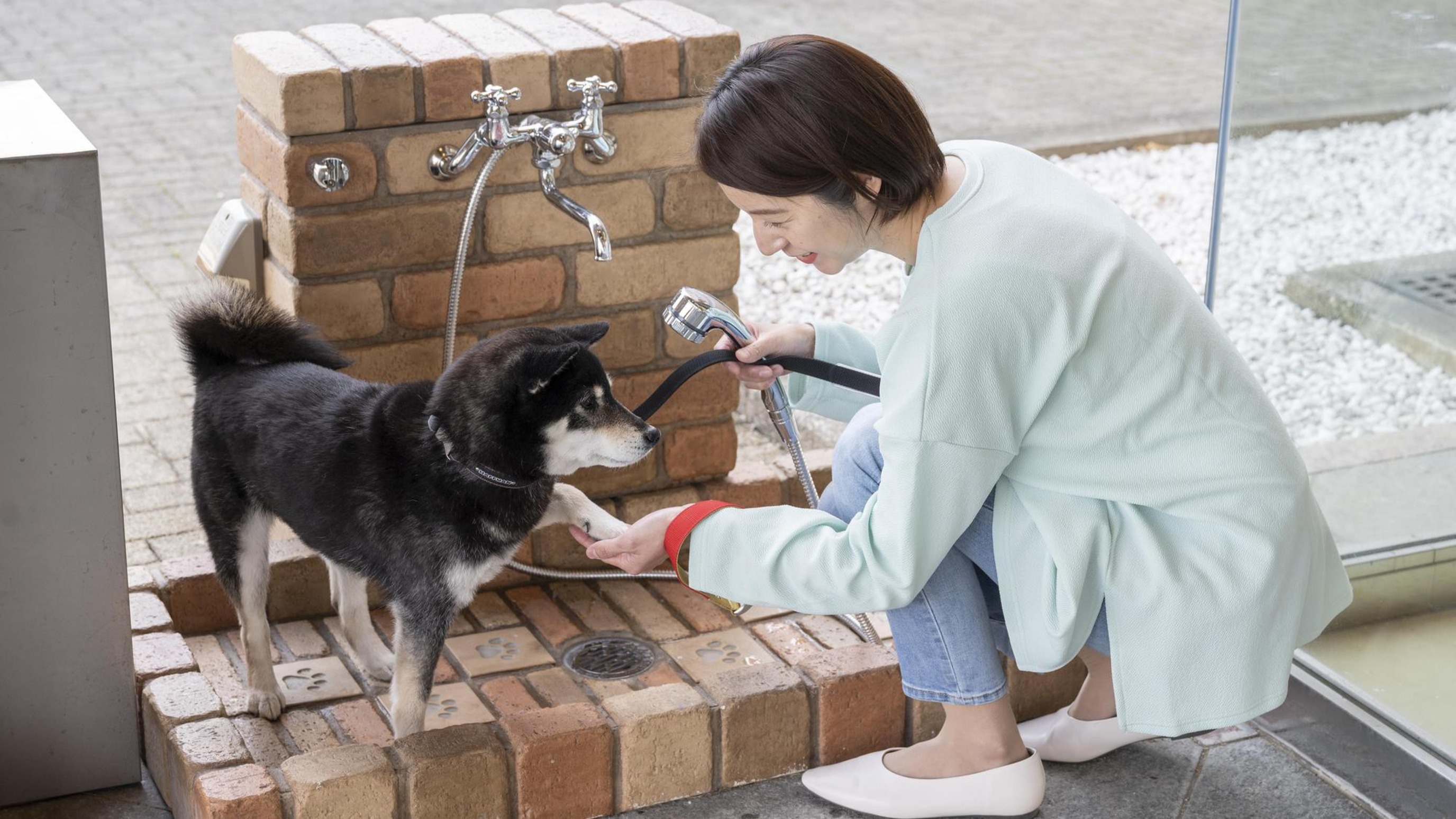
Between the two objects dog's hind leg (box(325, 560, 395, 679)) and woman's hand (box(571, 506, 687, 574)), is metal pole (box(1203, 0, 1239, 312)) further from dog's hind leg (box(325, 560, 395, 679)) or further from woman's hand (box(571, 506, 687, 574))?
dog's hind leg (box(325, 560, 395, 679))

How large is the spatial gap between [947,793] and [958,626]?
1.05 feet

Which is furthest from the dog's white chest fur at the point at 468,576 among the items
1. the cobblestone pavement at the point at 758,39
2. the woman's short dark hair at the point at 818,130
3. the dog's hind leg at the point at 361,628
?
the cobblestone pavement at the point at 758,39

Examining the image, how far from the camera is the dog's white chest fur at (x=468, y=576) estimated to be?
2408 millimetres

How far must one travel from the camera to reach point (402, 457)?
239cm

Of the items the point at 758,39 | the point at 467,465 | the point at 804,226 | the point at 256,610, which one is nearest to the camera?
the point at 804,226

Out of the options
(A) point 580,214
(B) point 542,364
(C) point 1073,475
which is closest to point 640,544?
→ (B) point 542,364


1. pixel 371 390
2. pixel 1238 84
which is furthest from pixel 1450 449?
pixel 371 390

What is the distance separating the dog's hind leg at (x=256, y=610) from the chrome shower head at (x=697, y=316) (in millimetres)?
822

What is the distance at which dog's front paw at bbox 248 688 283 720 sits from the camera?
2631 mm

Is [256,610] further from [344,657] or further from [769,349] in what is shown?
[769,349]

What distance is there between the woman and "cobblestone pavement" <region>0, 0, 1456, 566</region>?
0.97 meters

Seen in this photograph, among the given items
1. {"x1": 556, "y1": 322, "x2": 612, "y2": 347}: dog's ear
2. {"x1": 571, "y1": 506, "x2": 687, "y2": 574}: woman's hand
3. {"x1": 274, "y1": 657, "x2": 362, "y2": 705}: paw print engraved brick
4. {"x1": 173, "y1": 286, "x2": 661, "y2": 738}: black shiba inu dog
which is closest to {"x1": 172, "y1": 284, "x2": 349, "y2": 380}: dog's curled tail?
{"x1": 173, "y1": 286, "x2": 661, "y2": 738}: black shiba inu dog

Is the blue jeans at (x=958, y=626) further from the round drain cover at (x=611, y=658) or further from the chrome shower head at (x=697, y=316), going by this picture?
the round drain cover at (x=611, y=658)

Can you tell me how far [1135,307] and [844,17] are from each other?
8420 millimetres
